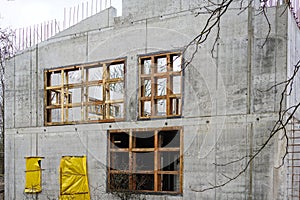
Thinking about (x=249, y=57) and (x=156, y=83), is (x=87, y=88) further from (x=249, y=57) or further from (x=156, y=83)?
(x=249, y=57)

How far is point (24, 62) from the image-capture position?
12.5m

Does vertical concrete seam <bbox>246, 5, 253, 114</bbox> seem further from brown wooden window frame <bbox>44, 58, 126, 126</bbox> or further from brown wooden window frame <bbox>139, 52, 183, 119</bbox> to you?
brown wooden window frame <bbox>44, 58, 126, 126</bbox>

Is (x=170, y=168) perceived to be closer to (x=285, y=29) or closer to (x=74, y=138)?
(x=74, y=138)

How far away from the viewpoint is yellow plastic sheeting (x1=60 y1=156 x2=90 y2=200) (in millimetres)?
10875

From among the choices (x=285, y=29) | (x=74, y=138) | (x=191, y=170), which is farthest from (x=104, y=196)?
(x=285, y=29)

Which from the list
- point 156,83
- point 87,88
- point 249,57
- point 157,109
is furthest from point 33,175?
point 249,57

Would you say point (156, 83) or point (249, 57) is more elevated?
point (249, 57)

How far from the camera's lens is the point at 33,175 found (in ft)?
38.8

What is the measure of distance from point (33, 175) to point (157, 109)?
467 cm

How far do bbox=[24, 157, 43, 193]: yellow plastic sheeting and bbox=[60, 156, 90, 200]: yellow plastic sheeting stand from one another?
1000 millimetres

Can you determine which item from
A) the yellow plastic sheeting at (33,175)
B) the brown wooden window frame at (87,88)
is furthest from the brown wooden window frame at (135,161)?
the yellow plastic sheeting at (33,175)

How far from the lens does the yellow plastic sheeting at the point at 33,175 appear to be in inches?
460

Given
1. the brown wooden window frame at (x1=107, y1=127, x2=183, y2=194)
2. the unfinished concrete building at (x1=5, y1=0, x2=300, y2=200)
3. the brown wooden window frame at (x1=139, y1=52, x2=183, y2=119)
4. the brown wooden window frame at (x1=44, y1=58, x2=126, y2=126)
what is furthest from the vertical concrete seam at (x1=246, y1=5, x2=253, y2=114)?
the brown wooden window frame at (x1=44, y1=58, x2=126, y2=126)

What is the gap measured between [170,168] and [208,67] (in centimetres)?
496
